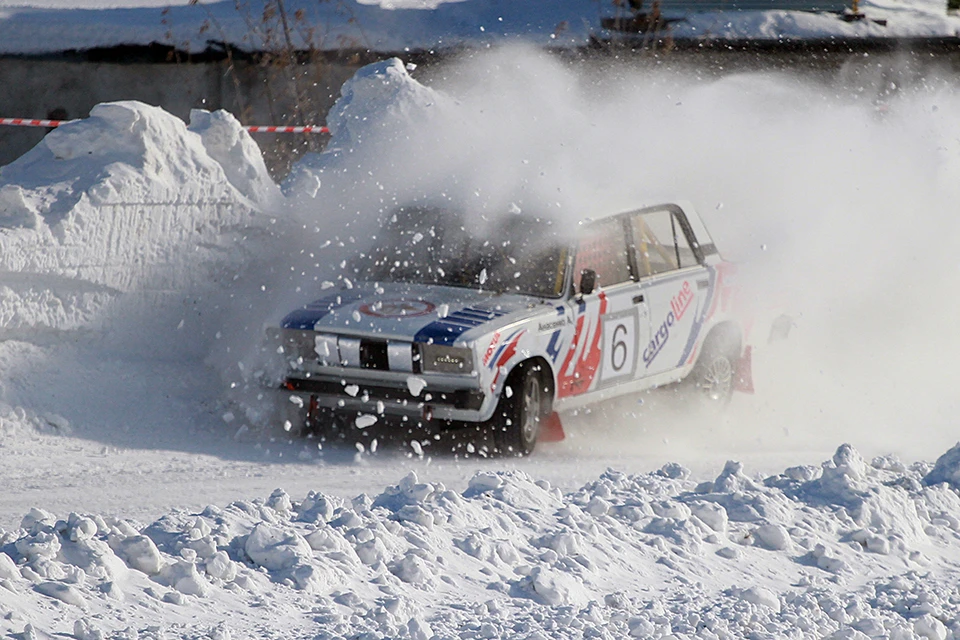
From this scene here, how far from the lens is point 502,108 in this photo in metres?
10.7

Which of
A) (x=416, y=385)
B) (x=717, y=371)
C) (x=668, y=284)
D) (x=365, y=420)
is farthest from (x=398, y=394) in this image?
(x=717, y=371)

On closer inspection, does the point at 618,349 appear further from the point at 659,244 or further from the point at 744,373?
the point at 744,373

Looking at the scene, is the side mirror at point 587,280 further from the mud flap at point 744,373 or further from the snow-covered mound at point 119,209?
the snow-covered mound at point 119,209

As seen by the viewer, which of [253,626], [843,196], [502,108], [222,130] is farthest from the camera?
[843,196]

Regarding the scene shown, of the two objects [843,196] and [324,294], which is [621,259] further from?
[843,196]

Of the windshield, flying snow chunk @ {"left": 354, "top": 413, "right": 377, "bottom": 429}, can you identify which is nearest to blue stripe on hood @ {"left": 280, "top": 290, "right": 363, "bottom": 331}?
the windshield

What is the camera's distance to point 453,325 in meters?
7.86

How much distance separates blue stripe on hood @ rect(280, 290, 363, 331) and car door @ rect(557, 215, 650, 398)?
1295 mm

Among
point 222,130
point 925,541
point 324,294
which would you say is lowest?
point 925,541

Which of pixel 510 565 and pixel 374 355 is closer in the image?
pixel 510 565

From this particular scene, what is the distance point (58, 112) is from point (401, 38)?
4.52 m

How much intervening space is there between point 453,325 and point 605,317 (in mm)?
1125

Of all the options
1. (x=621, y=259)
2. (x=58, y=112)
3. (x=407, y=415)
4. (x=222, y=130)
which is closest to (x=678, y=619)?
(x=407, y=415)

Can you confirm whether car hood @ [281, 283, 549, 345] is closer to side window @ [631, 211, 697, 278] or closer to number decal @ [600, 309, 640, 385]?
number decal @ [600, 309, 640, 385]
